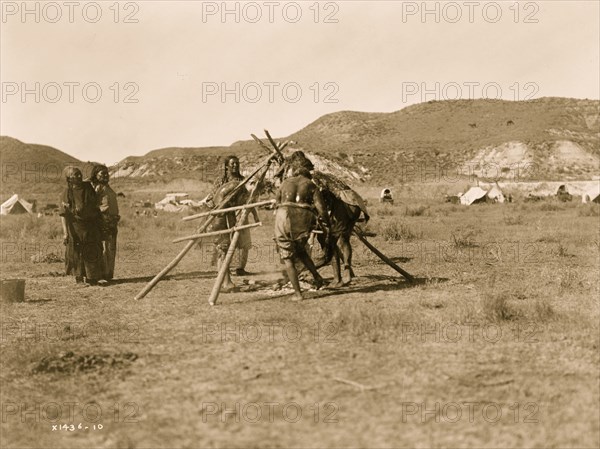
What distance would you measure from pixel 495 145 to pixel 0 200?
47.7 meters

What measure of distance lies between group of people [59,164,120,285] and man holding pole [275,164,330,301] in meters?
3.57

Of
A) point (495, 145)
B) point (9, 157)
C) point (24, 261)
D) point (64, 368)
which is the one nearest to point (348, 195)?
point (64, 368)

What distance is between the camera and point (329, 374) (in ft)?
17.4

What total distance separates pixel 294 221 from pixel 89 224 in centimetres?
386

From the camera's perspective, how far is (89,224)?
10117mm

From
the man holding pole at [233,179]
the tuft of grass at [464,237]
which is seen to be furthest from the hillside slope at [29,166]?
the man holding pole at [233,179]

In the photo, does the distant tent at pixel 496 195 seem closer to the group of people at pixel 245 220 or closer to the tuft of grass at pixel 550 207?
the tuft of grass at pixel 550 207

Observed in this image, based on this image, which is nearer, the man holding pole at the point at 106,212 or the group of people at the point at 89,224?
the group of people at the point at 89,224

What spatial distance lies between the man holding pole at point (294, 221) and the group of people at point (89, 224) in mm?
3568

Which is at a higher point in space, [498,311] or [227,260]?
[227,260]

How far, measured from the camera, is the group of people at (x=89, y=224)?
10.0 metres

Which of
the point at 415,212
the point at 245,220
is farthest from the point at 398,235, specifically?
the point at 415,212

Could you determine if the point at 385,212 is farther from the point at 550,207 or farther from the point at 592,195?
the point at 592,195

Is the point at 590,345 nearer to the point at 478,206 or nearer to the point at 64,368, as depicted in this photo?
the point at 64,368
